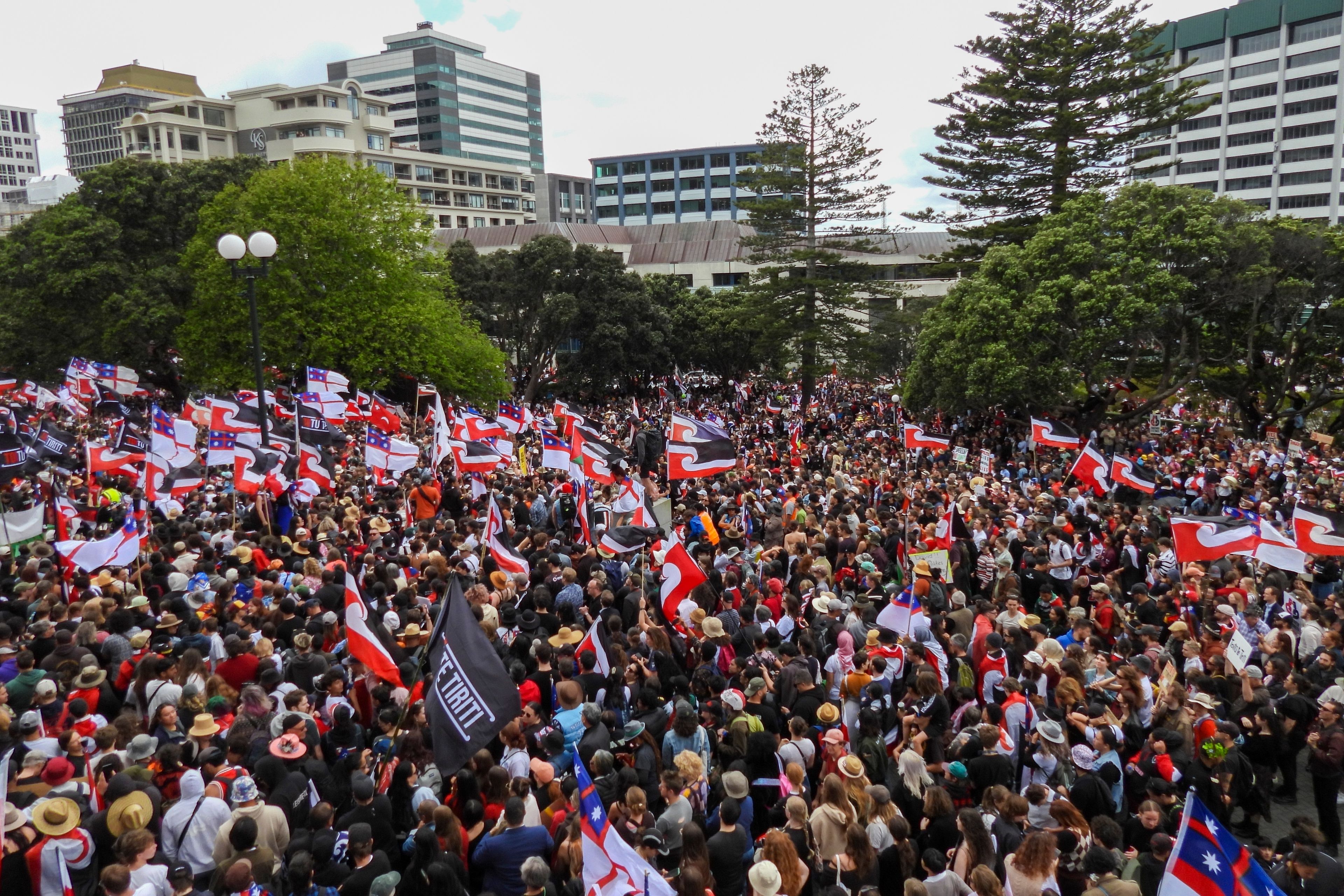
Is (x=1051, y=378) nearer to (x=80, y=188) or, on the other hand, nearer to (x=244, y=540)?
(x=244, y=540)

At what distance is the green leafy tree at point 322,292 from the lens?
27.8 m

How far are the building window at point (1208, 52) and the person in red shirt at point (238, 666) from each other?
92195 millimetres

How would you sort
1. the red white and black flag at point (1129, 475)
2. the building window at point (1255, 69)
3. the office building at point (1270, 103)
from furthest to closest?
the building window at point (1255, 69), the office building at point (1270, 103), the red white and black flag at point (1129, 475)

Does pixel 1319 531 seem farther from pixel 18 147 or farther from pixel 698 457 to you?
pixel 18 147

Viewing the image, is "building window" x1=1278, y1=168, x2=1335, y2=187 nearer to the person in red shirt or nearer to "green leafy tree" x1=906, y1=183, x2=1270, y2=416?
"green leafy tree" x1=906, y1=183, x2=1270, y2=416

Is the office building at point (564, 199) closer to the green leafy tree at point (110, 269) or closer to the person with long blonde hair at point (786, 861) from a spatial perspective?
the green leafy tree at point (110, 269)

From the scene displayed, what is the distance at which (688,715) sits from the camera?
6.29 m

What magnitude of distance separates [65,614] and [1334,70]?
91.9 meters

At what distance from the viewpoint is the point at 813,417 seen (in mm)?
31078

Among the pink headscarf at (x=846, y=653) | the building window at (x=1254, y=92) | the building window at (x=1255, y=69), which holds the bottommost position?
the pink headscarf at (x=846, y=653)

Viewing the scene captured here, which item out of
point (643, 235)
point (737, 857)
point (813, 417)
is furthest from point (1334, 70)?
point (737, 857)

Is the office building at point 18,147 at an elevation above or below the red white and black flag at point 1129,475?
above

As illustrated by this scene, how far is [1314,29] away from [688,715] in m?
91.6

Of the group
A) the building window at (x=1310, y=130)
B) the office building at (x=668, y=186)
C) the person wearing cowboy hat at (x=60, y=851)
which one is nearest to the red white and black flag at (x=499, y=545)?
the person wearing cowboy hat at (x=60, y=851)
